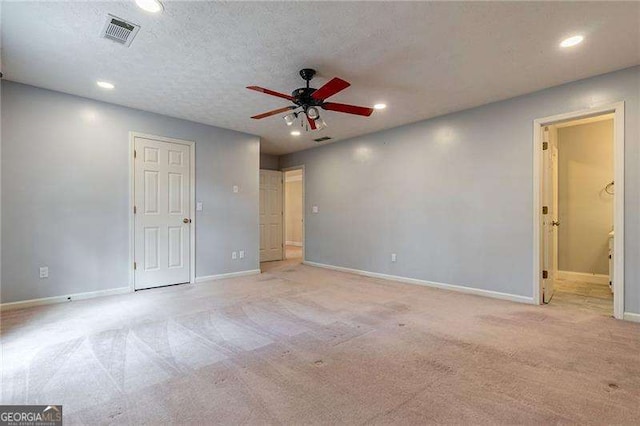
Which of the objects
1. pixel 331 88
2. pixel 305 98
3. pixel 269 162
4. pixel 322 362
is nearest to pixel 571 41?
pixel 331 88

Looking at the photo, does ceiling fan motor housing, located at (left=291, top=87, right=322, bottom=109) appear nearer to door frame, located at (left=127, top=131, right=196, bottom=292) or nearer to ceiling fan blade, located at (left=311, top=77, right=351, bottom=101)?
ceiling fan blade, located at (left=311, top=77, right=351, bottom=101)

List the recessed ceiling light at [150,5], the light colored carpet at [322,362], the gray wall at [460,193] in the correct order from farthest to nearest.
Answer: the gray wall at [460,193]
the recessed ceiling light at [150,5]
the light colored carpet at [322,362]

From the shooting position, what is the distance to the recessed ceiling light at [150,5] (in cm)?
216

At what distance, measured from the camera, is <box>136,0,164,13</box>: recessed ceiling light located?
2160 millimetres

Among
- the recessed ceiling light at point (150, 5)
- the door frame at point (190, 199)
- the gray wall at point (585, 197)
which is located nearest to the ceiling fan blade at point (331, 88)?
the recessed ceiling light at point (150, 5)

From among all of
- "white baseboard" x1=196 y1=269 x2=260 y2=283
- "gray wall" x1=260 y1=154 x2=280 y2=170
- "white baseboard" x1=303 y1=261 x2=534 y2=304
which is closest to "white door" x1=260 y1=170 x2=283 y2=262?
"gray wall" x1=260 y1=154 x2=280 y2=170

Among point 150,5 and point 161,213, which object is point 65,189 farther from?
point 150,5

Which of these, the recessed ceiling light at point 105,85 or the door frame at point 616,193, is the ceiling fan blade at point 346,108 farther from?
the recessed ceiling light at point 105,85

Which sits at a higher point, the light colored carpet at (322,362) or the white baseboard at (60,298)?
the white baseboard at (60,298)

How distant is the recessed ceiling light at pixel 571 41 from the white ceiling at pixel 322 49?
0.08 meters

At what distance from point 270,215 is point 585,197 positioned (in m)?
6.14

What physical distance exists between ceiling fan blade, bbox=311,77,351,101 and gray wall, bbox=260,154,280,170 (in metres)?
4.64

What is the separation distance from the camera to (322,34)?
252cm

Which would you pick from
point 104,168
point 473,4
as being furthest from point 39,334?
point 473,4
